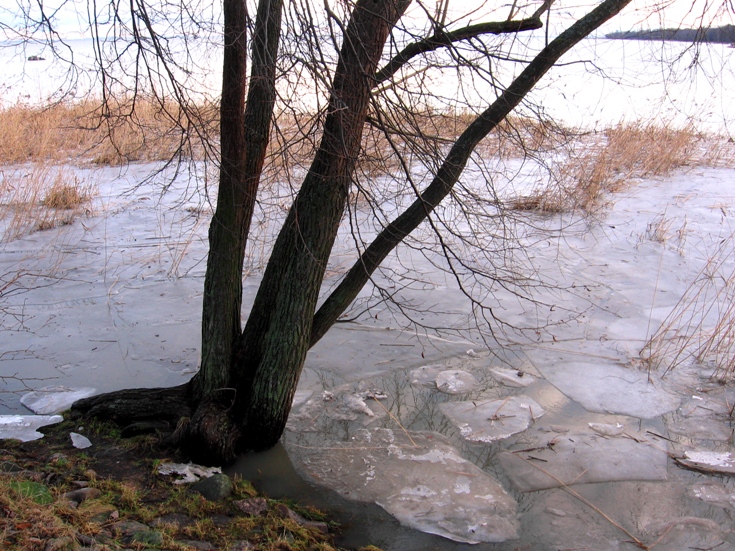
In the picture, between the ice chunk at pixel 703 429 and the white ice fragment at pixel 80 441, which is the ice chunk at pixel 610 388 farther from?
the white ice fragment at pixel 80 441

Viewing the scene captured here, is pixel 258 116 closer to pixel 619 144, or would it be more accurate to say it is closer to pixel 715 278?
pixel 715 278

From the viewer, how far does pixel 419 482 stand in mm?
3666

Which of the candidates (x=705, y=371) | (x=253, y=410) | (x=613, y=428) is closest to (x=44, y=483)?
(x=253, y=410)

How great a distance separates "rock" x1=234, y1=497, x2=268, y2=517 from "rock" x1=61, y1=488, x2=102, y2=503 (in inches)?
26.8

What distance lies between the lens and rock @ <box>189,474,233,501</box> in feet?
11.0

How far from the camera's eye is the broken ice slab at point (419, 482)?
3340mm

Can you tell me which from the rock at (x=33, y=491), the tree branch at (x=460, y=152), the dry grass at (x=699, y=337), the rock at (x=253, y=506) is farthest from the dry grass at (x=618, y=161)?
the rock at (x=33, y=491)

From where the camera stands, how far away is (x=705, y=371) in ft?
16.0

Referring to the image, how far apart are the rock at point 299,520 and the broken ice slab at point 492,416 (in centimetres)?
123

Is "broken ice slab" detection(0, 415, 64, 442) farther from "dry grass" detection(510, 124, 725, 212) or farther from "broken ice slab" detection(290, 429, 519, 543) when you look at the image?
"dry grass" detection(510, 124, 725, 212)

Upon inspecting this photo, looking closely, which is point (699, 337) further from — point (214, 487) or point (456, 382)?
point (214, 487)

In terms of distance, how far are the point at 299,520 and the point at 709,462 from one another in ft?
7.98

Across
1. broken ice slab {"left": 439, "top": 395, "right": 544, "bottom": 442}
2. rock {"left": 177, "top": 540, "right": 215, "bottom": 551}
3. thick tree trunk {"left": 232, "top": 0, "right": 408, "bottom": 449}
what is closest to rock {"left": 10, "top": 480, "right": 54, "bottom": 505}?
rock {"left": 177, "top": 540, "right": 215, "bottom": 551}

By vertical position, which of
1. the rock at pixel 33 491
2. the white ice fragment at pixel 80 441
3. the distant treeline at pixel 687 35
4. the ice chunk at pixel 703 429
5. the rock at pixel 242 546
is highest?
the distant treeline at pixel 687 35
